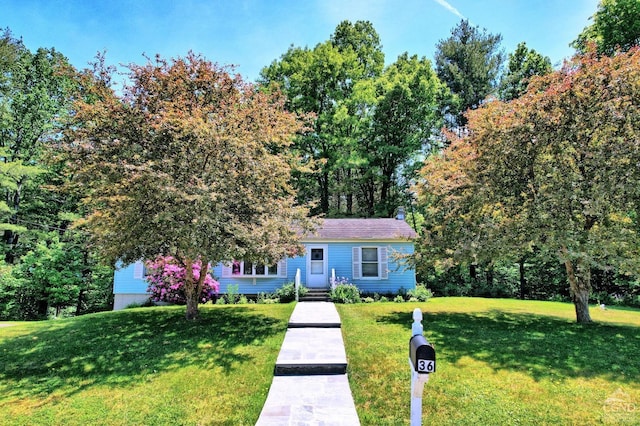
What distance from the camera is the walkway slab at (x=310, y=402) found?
4.36m

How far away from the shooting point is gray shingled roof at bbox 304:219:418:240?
1628 cm

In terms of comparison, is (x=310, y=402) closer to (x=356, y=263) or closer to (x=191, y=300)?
(x=191, y=300)

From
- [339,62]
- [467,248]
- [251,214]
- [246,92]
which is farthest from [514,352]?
[339,62]

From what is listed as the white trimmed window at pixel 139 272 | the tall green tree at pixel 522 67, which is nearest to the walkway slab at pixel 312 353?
the white trimmed window at pixel 139 272

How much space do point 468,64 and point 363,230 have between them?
18.9 meters

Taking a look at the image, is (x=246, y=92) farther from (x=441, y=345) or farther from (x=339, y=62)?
(x=339, y=62)

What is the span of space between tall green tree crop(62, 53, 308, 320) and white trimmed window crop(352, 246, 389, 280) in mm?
7669

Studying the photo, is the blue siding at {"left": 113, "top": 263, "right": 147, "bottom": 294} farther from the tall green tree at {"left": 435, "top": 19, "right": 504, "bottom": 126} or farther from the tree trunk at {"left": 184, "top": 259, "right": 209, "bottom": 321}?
the tall green tree at {"left": 435, "top": 19, "right": 504, "bottom": 126}

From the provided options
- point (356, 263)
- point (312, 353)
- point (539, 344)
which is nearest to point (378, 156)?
point (356, 263)

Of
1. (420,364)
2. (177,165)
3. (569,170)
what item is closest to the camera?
(420,364)

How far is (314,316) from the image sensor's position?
1022 cm

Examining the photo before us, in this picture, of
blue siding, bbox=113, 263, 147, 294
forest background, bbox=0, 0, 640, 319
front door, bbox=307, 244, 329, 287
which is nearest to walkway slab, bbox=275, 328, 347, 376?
forest background, bbox=0, 0, 640, 319

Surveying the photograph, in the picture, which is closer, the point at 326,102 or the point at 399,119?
the point at 399,119

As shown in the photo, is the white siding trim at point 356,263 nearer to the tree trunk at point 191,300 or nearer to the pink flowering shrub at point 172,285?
the pink flowering shrub at point 172,285
